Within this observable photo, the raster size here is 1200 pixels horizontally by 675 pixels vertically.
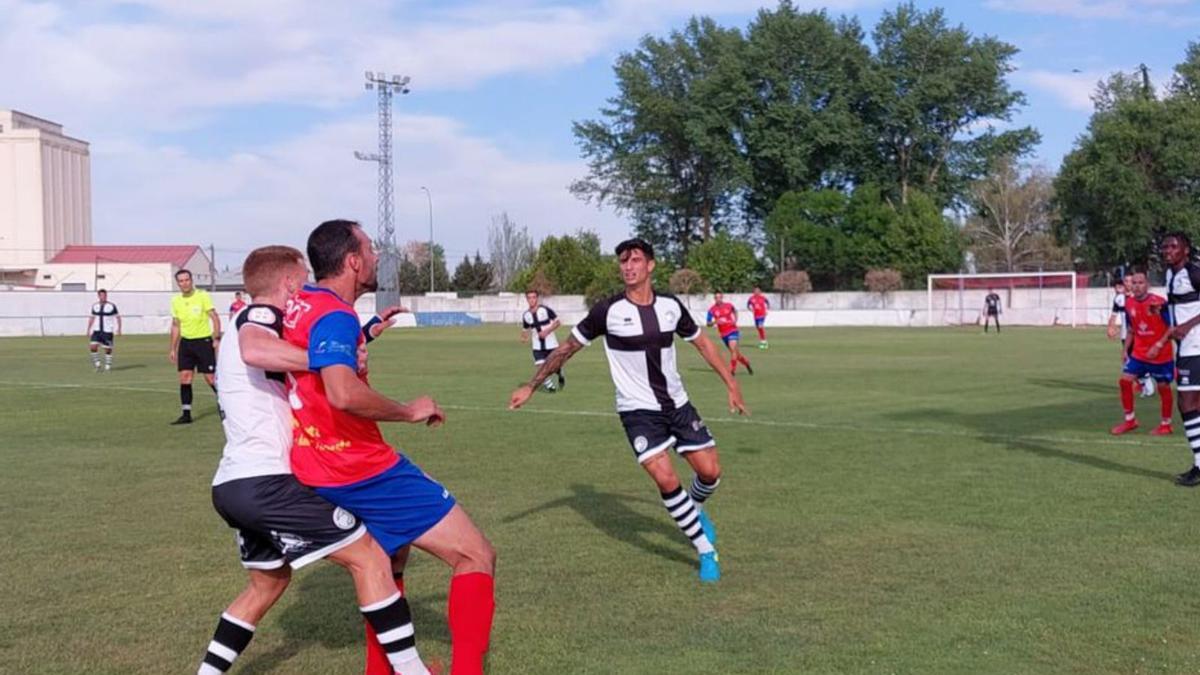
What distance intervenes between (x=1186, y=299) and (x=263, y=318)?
8.96 m

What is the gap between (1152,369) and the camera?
15047mm

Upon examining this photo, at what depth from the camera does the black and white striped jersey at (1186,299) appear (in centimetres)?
1081

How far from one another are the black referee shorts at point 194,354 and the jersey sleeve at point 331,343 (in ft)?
45.6

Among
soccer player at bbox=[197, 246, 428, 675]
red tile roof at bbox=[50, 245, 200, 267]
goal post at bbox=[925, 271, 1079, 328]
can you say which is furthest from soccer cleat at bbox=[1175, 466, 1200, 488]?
red tile roof at bbox=[50, 245, 200, 267]

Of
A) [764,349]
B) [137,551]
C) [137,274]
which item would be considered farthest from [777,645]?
[137,274]

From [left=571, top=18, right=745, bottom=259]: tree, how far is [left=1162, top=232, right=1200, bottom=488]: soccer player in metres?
73.1

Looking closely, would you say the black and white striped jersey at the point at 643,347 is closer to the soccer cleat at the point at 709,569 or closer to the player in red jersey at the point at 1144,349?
the soccer cleat at the point at 709,569

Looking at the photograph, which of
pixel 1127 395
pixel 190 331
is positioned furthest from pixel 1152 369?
pixel 190 331

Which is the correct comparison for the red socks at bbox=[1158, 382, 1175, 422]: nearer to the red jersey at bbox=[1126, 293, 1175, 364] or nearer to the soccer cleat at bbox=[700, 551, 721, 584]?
the red jersey at bbox=[1126, 293, 1175, 364]

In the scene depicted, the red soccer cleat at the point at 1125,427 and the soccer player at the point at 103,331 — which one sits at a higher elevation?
the soccer player at the point at 103,331

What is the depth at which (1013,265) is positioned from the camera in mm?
91750

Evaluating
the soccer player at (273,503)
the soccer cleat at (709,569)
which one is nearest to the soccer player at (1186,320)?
the soccer cleat at (709,569)

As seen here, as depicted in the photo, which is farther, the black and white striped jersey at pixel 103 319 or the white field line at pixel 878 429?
the black and white striped jersey at pixel 103 319

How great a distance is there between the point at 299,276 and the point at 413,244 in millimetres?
141517
